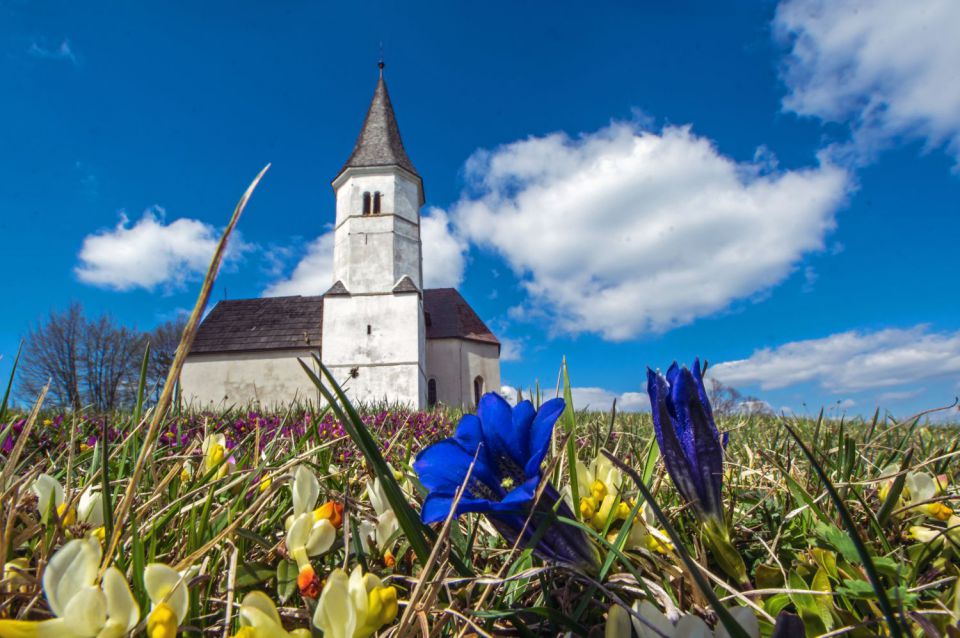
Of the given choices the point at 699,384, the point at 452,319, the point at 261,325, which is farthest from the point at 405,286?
the point at 699,384

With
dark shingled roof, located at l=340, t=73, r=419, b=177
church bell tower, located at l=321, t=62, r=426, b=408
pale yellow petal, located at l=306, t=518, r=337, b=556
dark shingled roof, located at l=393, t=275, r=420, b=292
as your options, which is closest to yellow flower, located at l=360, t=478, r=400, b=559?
pale yellow petal, located at l=306, t=518, r=337, b=556

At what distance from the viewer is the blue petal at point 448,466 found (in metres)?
0.90

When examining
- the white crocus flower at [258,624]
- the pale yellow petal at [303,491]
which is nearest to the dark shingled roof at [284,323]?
the pale yellow petal at [303,491]

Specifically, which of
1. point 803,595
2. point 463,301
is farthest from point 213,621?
point 463,301

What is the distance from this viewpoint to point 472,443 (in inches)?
36.7

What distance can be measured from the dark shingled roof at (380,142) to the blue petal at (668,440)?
30.5 m

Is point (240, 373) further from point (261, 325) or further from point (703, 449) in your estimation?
point (703, 449)

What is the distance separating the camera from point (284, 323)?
3138cm

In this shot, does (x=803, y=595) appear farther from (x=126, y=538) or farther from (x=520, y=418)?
(x=126, y=538)

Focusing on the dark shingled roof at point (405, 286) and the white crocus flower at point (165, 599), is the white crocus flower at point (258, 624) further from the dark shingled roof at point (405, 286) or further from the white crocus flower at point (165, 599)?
the dark shingled roof at point (405, 286)

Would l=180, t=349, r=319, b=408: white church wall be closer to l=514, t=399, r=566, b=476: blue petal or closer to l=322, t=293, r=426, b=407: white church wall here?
l=322, t=293, r=426, b=407: white church wall

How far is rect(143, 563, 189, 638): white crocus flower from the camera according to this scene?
0.65 metres

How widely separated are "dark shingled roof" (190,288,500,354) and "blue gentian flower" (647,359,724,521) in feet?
95.7

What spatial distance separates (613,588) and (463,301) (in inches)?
1377
